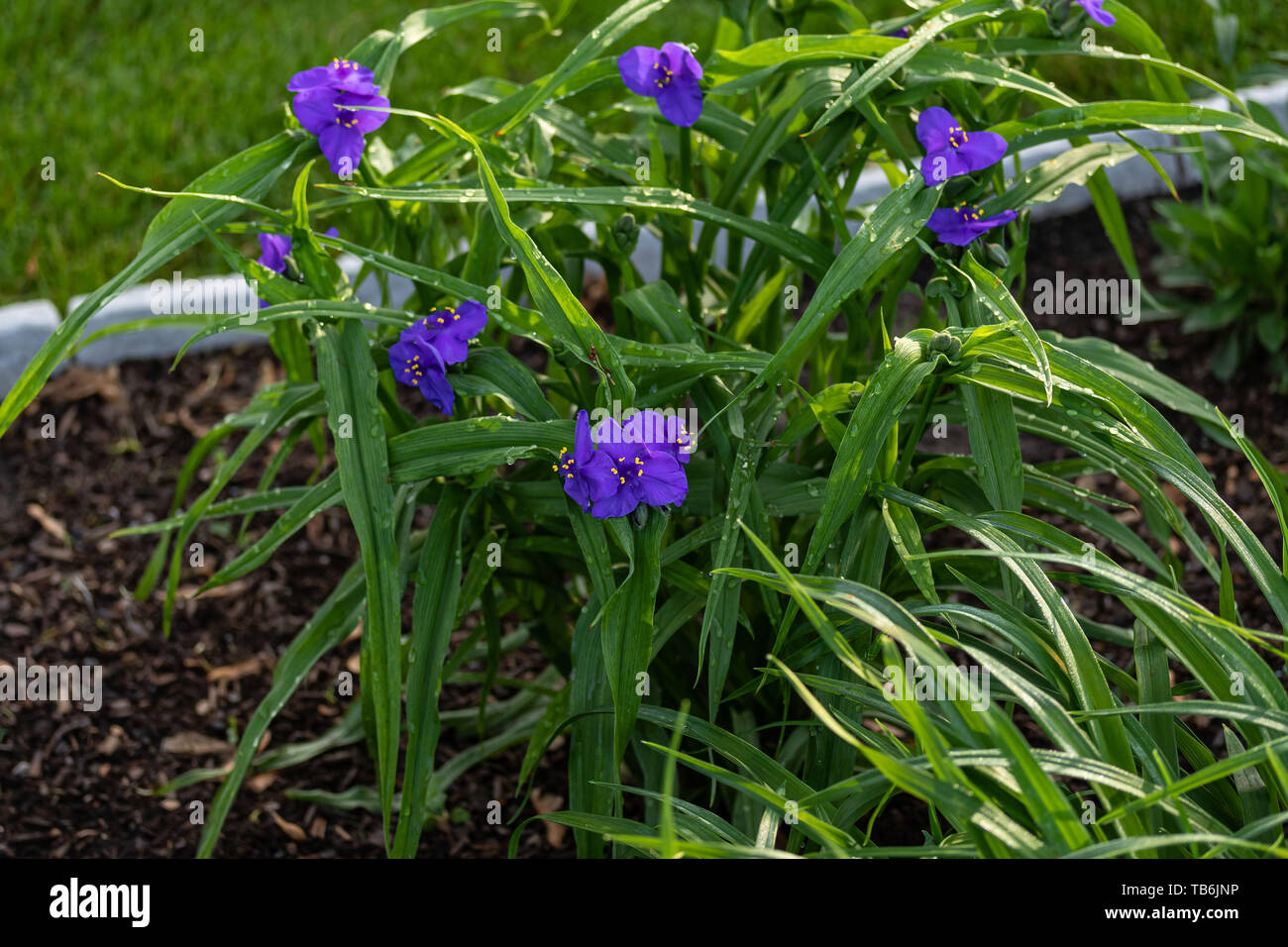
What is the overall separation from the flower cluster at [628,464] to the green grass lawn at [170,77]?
179 centimetres

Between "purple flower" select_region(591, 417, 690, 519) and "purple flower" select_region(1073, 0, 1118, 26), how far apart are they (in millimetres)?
748

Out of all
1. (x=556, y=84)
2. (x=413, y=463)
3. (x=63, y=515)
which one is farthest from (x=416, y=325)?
(x=63, y=515)

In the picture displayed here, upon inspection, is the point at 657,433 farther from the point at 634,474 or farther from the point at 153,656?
the point at 153,656

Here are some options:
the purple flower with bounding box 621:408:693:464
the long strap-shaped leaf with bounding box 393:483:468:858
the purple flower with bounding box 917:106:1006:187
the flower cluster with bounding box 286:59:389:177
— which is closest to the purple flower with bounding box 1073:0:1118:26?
the purple flower with bounding box 917:106:1006:187

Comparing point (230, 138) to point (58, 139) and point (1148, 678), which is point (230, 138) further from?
point (1148, 678)

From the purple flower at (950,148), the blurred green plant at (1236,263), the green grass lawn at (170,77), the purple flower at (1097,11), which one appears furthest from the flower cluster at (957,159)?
the green grass lawn at (170,77)

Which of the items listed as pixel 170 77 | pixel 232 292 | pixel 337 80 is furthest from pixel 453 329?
pixel 170 77

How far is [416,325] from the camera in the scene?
4.43ft

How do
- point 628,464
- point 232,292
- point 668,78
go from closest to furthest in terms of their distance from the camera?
point 628,464 → point 668,78 → point 232,292

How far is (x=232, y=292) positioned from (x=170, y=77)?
1.14 metres

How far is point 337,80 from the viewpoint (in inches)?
54.7

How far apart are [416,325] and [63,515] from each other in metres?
1.30

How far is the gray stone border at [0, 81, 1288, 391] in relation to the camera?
7.98 feet

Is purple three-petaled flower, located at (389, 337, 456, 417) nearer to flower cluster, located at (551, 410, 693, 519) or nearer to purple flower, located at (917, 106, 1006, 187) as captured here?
flower cluster, located at (551, 410, 693, 519)
